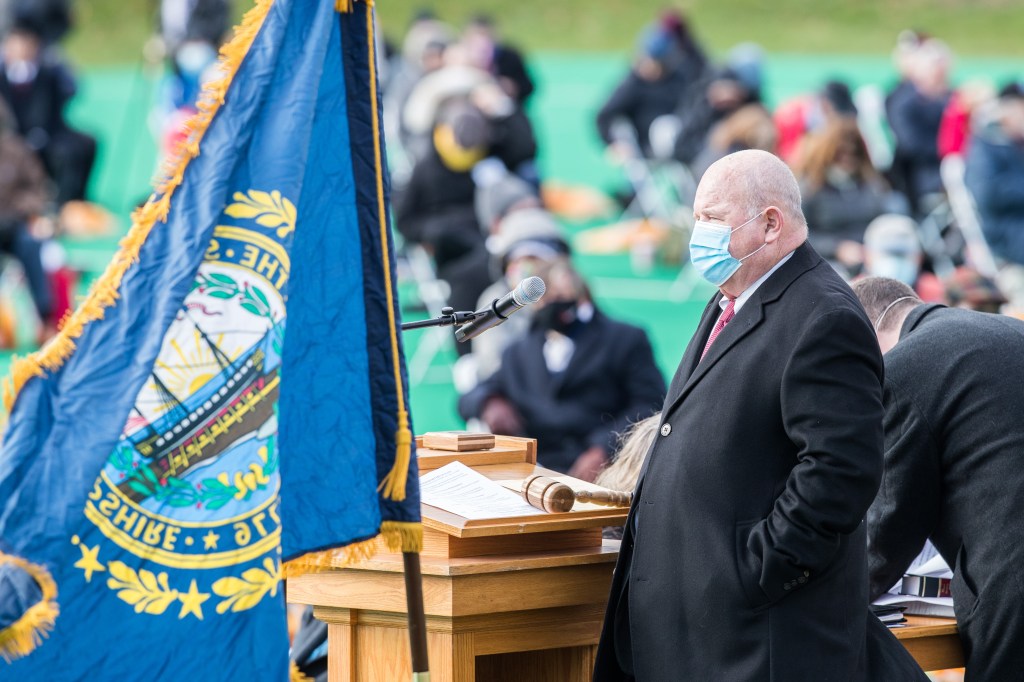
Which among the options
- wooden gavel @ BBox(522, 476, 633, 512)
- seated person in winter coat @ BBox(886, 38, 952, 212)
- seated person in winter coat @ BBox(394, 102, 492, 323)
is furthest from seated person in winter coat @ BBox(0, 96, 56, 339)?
wooden gavel @ BBox(522, 476, 633, 512)

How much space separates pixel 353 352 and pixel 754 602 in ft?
3.41

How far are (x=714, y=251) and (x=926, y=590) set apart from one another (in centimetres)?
139

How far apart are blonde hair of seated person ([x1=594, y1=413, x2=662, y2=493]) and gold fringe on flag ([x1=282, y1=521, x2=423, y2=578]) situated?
0.99 m

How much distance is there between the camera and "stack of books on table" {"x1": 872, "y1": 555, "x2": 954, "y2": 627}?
13.6 feet

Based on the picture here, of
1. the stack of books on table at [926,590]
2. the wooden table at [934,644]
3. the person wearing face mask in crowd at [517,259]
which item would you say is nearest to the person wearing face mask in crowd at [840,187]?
the person wearing face mask in crowd at [517,259]

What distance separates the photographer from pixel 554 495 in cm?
352

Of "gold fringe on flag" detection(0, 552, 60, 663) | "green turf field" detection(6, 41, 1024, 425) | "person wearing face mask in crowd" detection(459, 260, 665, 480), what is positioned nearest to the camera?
"gold fringe on flag" detection(0, 552, 60, 663)

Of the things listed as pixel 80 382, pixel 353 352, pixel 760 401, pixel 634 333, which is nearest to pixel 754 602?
pixel 760 401

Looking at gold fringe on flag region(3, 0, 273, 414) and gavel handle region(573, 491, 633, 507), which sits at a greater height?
gold fringe on flag region(3, 0, 273, 414)

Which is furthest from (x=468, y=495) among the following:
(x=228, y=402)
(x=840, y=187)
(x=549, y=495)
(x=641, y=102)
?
(x=641, y=102)

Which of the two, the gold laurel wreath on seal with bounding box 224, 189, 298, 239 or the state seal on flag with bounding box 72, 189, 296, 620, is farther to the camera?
the gold laurel wreath on seal with bounding box 224, 189, 298, 239

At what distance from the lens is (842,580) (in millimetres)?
3344

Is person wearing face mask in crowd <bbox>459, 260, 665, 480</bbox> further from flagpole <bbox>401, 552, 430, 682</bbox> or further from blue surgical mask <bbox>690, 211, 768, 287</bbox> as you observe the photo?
flagpole <bbox>401, 552, 430, 682</bbox>

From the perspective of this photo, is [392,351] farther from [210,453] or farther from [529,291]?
[210,453]
